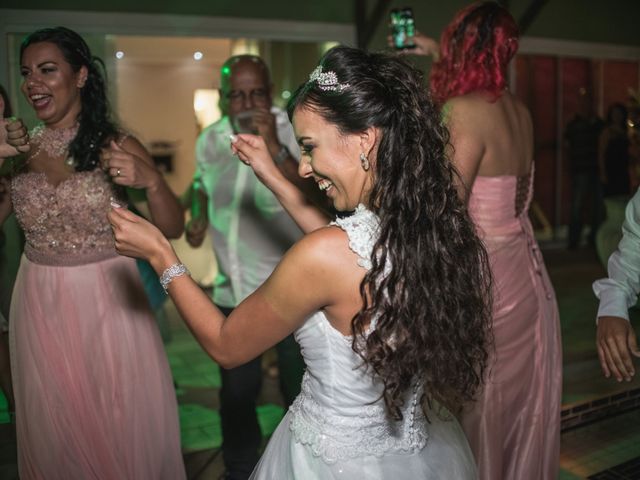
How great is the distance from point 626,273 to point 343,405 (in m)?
1.00

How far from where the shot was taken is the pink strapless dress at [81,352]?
7.39 feet

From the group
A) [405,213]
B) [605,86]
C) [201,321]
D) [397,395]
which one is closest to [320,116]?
[405,213]

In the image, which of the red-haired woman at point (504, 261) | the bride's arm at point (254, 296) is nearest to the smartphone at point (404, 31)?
the red-haired woman at point (504, 261)

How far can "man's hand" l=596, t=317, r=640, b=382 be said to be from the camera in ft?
5.94

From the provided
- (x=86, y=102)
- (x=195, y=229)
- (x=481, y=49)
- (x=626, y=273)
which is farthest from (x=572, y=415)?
(x=86, y=102)

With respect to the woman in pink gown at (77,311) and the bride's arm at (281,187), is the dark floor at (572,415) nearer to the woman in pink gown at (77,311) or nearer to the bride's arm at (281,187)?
the woman in pink gown at (77,311)

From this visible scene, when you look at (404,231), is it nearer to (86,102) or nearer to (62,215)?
(62,215)

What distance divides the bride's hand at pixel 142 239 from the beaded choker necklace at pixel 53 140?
966 mm

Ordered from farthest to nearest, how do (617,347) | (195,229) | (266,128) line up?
1. (195,229)
2. (266,128)
3. (617,347)

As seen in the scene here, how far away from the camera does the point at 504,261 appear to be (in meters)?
2.42

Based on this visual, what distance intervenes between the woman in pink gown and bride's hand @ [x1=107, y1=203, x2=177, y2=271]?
Result: 653mm

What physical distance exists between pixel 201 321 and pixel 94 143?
3.88ft

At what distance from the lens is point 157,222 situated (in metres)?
2.47

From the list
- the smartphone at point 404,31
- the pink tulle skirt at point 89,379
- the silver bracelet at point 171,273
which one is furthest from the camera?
the smartphone at point 404,31
